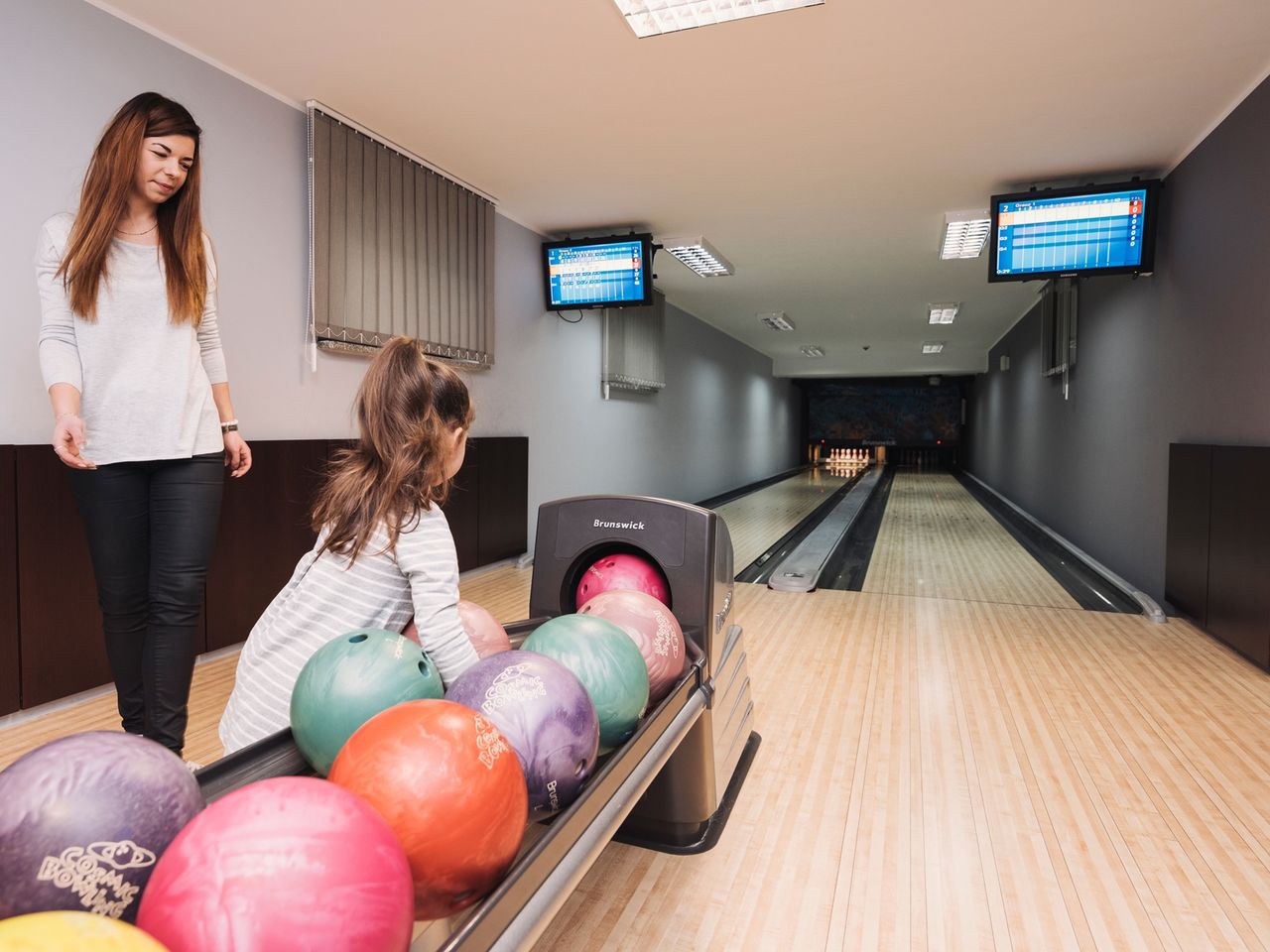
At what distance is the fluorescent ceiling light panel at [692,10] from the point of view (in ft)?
7.36

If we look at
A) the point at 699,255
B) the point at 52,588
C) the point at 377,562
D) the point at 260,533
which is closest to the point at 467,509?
the point at 260,533

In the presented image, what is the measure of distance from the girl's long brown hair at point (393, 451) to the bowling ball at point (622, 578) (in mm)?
604

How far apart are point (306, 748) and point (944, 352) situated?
11.2m

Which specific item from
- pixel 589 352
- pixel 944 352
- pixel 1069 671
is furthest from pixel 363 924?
pixel 944 352

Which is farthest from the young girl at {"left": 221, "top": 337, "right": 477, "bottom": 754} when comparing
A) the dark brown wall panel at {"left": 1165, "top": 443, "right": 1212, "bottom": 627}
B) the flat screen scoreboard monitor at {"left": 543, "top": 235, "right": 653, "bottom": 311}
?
the flat screen scoreboard monitor at {"left": 543, "top": 235, "right": 653, "bottom": 311}

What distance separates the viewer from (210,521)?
5.28ft

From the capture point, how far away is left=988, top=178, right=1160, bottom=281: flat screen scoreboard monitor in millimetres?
3455

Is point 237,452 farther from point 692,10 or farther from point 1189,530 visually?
point 1189,530

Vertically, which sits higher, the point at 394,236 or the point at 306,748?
the point at 394,236

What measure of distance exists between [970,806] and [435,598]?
1296 mm

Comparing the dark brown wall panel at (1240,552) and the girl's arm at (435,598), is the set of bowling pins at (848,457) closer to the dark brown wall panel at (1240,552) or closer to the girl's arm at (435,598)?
the dark brown wall panel at (1240,552)

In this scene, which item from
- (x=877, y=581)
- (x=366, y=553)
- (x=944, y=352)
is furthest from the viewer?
(x=944, y=352)

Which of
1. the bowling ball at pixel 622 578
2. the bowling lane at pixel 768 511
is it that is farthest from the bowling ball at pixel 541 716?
the bowling lane at pixel 768 511

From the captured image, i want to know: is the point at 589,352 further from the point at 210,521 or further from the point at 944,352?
the point at 944,352
